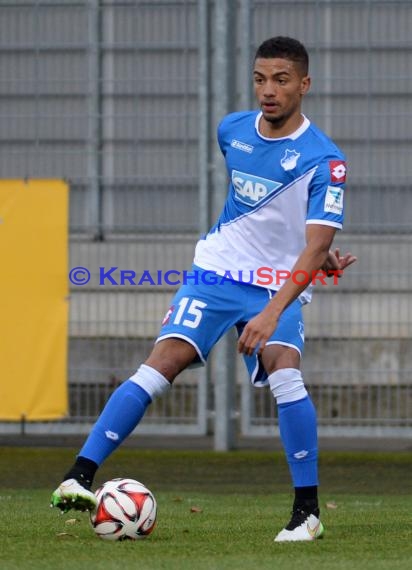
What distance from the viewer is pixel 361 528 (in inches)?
260

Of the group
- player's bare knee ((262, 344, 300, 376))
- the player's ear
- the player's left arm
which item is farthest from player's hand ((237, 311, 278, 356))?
the player's ear

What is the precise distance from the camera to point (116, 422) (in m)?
6.08

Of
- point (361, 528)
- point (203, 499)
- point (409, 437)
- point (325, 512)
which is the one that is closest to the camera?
point (361, 528)

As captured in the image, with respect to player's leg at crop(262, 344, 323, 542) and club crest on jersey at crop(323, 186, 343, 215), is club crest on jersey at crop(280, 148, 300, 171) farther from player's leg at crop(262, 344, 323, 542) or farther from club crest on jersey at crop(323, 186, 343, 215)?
player's leg at crop(262, 344, 323, 542)

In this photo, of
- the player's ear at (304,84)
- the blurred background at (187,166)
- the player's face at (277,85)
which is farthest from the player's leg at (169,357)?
the blurred background at (187,166)

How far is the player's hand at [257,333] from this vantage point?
5859 millimetres

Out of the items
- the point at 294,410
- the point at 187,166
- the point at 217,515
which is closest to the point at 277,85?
the point at 294,410

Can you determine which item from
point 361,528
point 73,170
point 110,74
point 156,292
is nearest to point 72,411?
point 156,292

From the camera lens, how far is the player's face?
20.3 feet

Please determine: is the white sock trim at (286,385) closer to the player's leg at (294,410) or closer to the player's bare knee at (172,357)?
the player's leg at (294,410)

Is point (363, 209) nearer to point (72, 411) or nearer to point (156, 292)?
point (156, 292)

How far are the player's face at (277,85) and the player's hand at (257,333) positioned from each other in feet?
2.89

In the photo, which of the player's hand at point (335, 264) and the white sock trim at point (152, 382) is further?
the player's hand at point (335, 264)

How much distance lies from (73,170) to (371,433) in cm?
302
